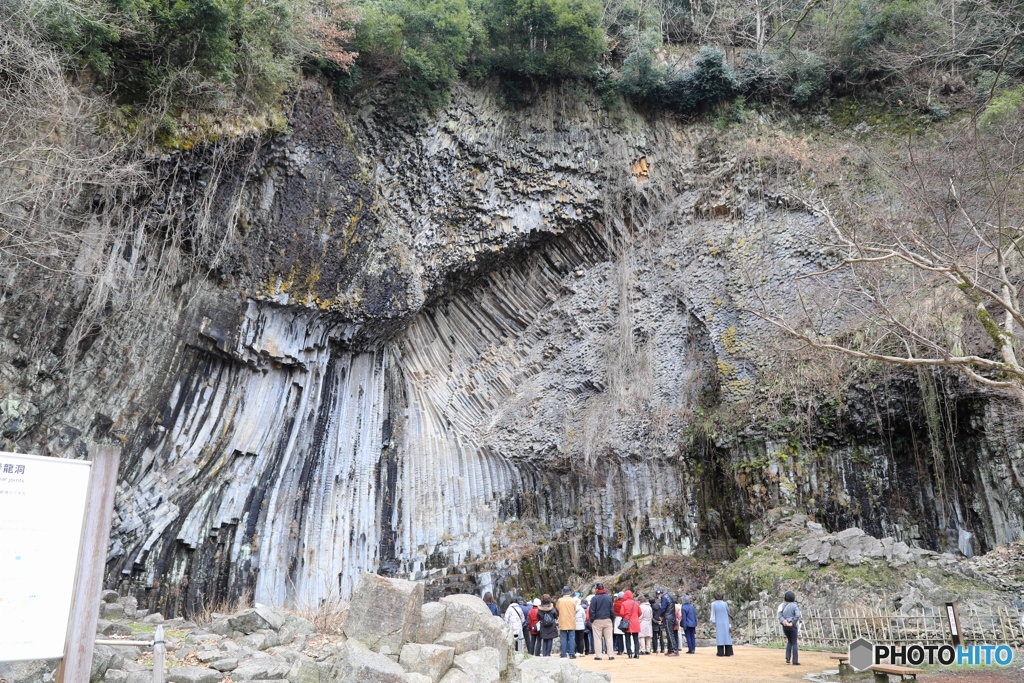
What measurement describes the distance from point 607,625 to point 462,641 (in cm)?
373

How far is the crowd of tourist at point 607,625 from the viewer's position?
8.86 m

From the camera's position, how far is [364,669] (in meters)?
5.01

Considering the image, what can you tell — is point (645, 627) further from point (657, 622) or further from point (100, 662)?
point (100, 662)

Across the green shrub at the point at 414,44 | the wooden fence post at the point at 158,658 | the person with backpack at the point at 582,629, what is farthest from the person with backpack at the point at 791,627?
the green shrub at the point at 414,44

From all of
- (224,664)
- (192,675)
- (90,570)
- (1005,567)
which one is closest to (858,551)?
(1005,567)

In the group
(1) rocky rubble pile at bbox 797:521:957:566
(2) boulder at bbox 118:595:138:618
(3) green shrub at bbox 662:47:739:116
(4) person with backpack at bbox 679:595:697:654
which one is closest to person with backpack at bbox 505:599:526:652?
(4) person with backpack at bbox 679:595:697:654

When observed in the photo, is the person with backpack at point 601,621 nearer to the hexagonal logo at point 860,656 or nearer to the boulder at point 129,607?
the hexagonal logo at point 860,656

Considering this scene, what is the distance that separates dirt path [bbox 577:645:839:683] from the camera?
6.98 meters

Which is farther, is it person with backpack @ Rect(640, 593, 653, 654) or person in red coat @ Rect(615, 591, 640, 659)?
person with backpack @ Rect(640, 593, 653, 654)

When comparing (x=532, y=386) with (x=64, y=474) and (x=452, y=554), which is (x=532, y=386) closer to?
(x=452, y=554)

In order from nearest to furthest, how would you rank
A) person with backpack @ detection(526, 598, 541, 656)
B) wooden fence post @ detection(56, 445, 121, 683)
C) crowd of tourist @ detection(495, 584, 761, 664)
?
wooden fence post @ detection(56, 445, 121, 683), crowd of tourist @ detection(495, 584, 761, 664), person with backpack @ detection(526, 598, 541, 656)

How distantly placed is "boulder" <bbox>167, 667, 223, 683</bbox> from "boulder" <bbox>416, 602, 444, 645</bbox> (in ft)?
5.15

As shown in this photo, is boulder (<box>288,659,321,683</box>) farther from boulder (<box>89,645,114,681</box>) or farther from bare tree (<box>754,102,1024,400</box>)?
bare tree (<box>754,102,1024,400</box>)

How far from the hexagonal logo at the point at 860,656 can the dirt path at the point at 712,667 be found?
0.53 meters
